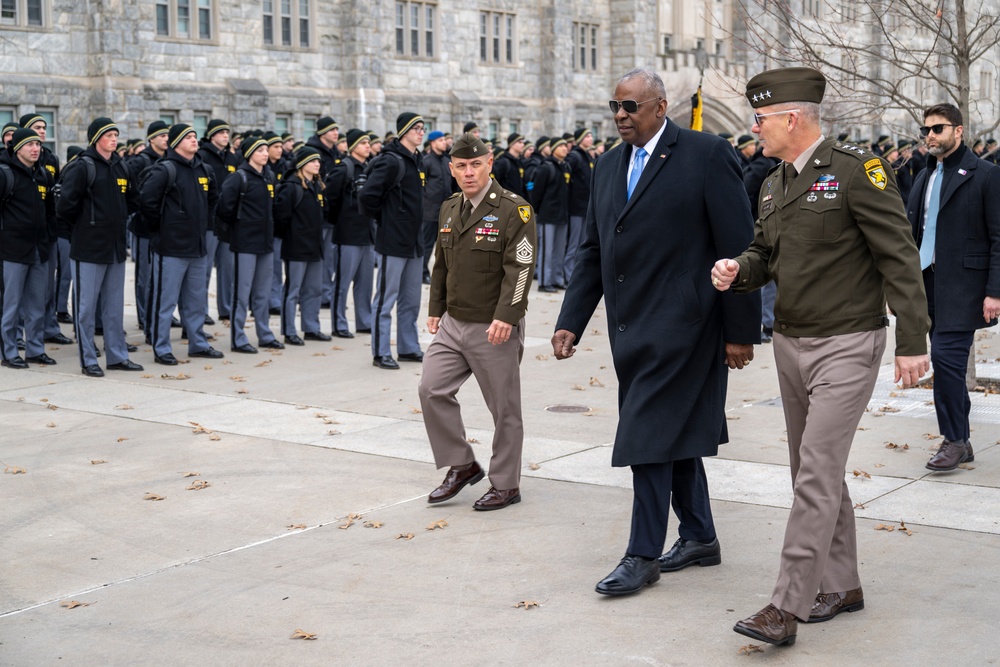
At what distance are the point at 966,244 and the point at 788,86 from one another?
3496 millimetres

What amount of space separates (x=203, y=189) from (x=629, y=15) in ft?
92.0

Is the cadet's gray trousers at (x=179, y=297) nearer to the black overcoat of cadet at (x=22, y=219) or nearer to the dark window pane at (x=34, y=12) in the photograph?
the black overcoat of cadet at (x=22, y=219)

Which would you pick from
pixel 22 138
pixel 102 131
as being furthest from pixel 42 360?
pixel 102 131

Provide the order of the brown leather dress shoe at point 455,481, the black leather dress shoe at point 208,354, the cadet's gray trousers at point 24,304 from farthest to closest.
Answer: the black leather dress shoe at point 208,354 < the cadet's gray trousers at point 24,304 < the brown leather dress shoe at point 455,481

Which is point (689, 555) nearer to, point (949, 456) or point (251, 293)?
point (949, 456)

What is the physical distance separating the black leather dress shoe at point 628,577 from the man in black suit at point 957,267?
9.51 feet

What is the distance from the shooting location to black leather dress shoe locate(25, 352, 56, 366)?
12.2 m

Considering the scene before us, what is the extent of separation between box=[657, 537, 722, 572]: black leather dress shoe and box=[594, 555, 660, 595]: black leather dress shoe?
25 centimetres

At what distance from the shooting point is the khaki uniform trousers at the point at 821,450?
4684mm

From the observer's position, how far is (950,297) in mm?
7711

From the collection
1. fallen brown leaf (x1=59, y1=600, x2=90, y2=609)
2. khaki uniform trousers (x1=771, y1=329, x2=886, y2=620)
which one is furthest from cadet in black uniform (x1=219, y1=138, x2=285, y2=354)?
khaki uniform trousers (x1=771, y1=329, x2=886, y2=620)

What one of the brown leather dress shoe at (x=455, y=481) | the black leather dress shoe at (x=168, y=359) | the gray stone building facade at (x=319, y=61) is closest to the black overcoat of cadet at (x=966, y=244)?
the brown leather dress shoe at (x=455, y=481)

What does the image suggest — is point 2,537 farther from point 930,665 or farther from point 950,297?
point 950,297

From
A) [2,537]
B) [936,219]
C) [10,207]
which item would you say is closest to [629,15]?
[10,207]
